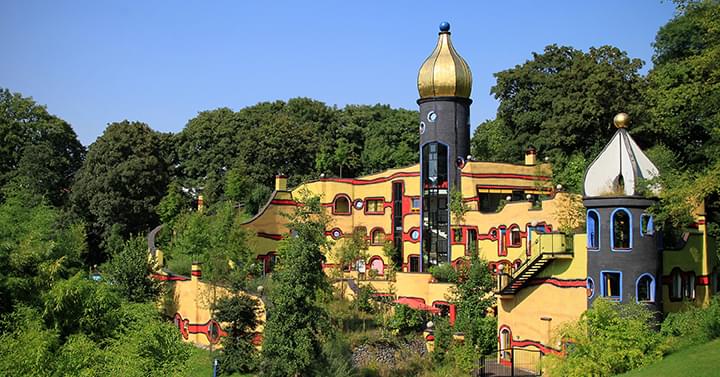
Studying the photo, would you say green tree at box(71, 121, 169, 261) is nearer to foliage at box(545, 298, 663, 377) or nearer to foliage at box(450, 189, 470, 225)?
foliage at box(450, 189, 470, 225)

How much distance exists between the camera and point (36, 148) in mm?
47375

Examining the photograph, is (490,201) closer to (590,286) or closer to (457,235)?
(457,235)

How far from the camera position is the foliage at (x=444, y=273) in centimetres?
2978

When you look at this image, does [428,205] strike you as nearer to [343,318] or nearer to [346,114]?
[343,318]

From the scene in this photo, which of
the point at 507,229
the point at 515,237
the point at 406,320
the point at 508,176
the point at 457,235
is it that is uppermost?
the point at 508,176

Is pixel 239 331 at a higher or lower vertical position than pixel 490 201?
lower

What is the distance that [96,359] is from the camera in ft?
65.3

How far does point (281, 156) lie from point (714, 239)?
88.9ft

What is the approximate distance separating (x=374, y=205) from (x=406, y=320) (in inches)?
353

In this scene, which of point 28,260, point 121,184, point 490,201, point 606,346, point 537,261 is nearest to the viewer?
point 606,346

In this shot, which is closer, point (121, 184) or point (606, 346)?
point (606, 346)

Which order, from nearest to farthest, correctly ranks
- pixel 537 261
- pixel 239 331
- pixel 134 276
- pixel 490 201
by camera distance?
pixel 537 261 < pixel 239 331 < pixel 134 276 < pixel 490 201

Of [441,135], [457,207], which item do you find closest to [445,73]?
[441,135]

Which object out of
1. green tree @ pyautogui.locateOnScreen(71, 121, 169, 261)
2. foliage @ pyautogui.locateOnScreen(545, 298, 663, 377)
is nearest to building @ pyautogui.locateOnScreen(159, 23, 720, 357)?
foliage @ pyautogui.locateOnScreen(545, 298, 663, 377)
